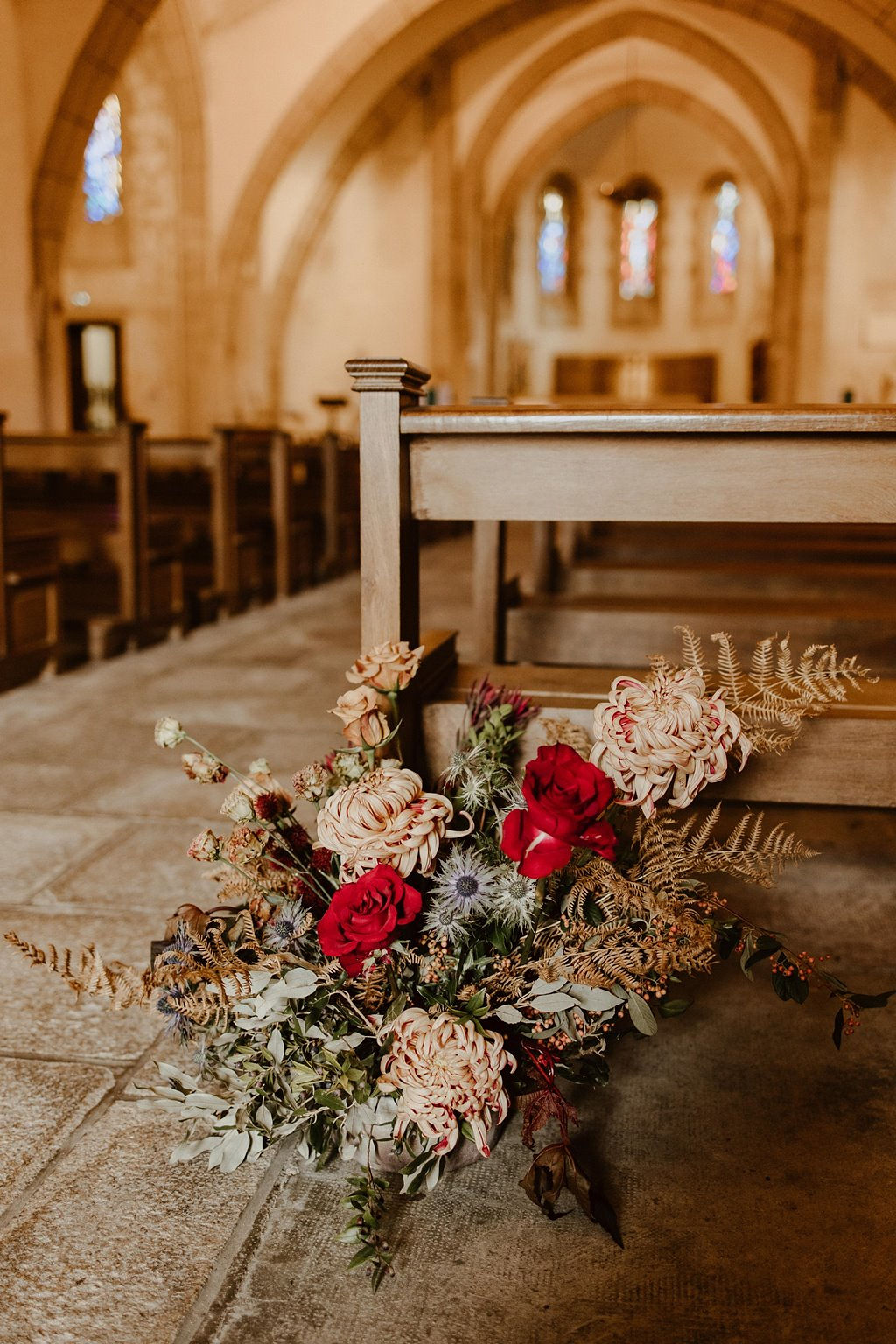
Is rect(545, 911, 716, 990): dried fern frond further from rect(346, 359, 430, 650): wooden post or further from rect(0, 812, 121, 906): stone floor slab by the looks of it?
rect(0, 812, 121, 906): stone floor slab

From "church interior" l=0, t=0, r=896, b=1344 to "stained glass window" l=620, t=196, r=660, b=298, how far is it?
544 cm

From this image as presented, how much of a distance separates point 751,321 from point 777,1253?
67.0ft

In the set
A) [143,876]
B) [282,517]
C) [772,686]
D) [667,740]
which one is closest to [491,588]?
[143,876]

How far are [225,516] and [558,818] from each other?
523 centimetres

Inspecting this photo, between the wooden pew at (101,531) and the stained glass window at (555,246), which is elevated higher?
the stained glass window at (555,246)

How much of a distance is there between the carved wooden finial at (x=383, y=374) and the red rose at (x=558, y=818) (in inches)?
26.2

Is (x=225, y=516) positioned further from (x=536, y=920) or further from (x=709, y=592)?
(x=536, y=920)

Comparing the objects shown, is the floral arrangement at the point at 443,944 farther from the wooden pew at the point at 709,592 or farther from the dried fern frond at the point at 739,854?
the wooden pew at the point at 709,592

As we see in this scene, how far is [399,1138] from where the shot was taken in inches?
52.9

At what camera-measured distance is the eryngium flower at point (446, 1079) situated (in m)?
1.30

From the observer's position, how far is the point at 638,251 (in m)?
21.2

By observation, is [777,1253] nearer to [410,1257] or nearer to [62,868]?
[410,1257]

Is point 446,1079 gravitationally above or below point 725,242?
below

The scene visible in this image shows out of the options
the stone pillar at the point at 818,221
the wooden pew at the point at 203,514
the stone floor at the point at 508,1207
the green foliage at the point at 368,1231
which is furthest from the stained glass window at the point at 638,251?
the green foliage at the point at 368,1231
